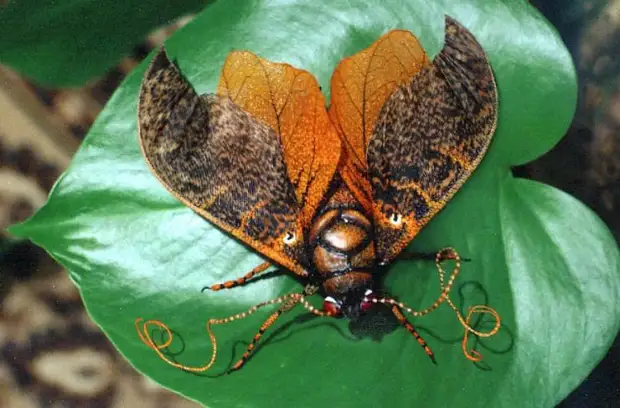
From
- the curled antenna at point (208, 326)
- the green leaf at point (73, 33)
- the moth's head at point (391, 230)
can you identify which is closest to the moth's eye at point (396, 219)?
the moth's head at point (391, 230)

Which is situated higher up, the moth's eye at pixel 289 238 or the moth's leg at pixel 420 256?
the moth's leg at pixel 420 256

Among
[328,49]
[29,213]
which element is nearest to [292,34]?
[328,49]

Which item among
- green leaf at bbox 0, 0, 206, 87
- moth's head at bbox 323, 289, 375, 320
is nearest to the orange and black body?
moth's head at bbox 323, 289, 375, 320

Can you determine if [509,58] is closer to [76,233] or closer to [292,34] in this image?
[292,34]

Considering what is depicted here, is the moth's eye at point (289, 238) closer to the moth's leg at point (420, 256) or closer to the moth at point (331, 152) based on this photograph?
the moth at point (331, 152)

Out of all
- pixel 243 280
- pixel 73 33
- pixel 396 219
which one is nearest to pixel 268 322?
pixel 243 280

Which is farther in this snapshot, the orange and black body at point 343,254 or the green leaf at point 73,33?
the green leaf at point 73,33

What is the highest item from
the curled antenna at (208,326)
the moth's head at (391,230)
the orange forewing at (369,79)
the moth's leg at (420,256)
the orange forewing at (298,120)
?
the orange forewing at (369,79)

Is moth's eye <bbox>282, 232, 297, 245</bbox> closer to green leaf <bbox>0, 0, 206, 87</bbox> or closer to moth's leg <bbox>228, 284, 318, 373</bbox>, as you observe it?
moth's leg <bbox>228, 284, 318, 373</bbox>
